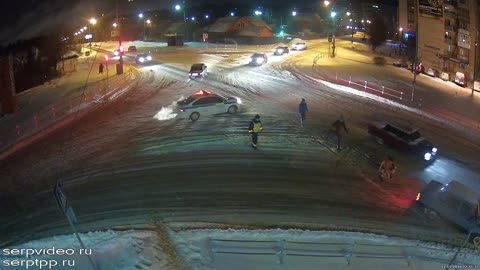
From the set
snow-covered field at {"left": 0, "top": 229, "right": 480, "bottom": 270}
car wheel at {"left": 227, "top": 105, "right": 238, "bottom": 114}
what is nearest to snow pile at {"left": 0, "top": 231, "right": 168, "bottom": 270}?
snow-covered field at {"left": 0, "top": 229, "right": 480, "bottom": 270}

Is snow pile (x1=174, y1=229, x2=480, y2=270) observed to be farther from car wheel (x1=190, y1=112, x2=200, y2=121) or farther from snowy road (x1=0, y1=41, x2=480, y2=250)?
car wheel (x1=190, y1=112, x2=200, y2=121)

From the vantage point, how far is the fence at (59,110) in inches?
860

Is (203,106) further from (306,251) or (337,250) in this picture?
(337,250)

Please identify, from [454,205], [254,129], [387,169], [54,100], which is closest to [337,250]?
[454,205]

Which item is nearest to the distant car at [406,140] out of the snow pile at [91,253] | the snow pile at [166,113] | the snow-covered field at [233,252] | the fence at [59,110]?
the snow-covered field at [233,252]

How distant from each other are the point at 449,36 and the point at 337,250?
38690 millimetres

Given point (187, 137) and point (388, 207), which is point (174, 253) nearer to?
point (388, 207)

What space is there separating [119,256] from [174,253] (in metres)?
1.34

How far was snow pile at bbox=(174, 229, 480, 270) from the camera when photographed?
33.2 ft

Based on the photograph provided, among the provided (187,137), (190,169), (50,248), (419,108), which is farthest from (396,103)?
(50,248)

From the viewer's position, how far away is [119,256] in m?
10.4

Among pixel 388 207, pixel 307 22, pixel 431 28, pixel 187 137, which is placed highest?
pixel 307 22

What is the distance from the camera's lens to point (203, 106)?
77.0 ft

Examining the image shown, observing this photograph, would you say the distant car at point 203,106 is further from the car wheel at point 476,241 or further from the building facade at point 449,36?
the building facade at point 449,36
